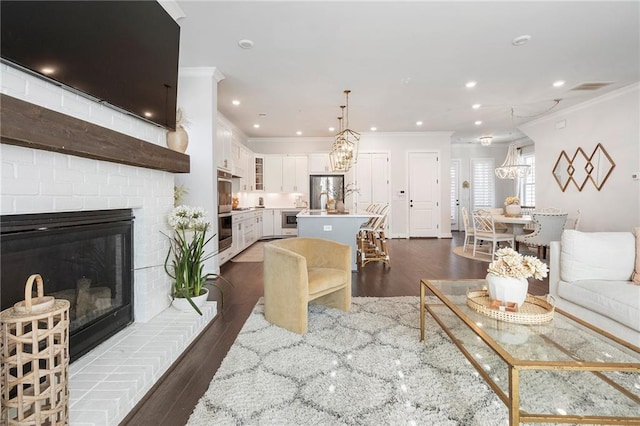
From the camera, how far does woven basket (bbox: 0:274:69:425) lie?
101 centimetres

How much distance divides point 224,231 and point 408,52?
3660 mm

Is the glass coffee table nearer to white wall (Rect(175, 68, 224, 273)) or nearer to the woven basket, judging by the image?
the woven basket

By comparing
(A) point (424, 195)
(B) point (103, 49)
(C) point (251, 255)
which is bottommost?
(C) point (251, 255)

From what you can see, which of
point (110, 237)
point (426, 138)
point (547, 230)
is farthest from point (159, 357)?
point (426, 138)

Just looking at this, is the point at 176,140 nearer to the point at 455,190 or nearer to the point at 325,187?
the point at 325,187

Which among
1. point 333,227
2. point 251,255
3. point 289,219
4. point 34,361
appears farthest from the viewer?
point 289,219

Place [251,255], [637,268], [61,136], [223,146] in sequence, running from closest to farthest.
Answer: [61,136]
[637,268]
[223,146]
[251,255]

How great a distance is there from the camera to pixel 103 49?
165cm

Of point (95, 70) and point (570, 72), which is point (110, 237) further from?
point (570, 72)

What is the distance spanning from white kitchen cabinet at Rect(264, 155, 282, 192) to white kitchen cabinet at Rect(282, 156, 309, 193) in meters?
0.11

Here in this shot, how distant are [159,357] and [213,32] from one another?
9.89 ft

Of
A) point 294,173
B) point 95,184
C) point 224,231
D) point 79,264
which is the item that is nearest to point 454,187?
point 294,173

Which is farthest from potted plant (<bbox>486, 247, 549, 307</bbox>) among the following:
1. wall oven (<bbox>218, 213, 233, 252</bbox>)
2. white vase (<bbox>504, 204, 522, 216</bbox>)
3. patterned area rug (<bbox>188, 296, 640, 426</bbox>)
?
white vase (<bbox>504, 204, 522, 216</bbox>)

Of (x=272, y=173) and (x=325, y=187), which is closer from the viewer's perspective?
(x=325, y=187)
